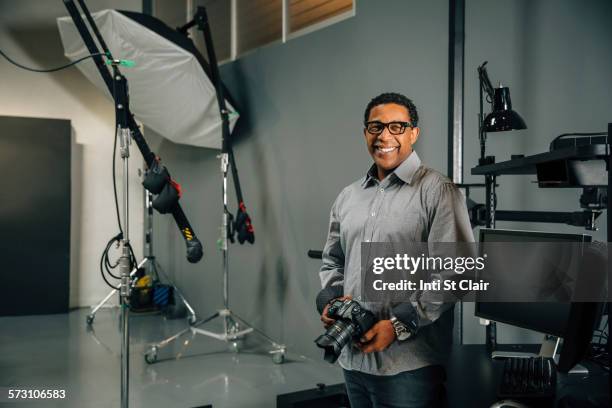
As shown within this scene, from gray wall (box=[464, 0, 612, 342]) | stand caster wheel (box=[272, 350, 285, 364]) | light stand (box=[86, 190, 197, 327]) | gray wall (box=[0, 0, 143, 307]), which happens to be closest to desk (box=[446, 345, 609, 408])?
A: gray wall (box=[464, 0, 612, 342])

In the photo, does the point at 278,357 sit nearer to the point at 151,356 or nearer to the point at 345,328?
the point at 151,356

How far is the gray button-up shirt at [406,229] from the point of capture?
1396mm

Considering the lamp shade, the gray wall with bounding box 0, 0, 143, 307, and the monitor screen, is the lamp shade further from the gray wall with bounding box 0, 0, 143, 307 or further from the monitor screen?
the gray wall with bounding box 0, 0, 143, 307

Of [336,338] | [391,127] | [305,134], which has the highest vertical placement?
[305,134]

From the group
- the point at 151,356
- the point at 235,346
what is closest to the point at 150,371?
the point at 151,356

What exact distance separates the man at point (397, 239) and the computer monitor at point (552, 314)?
31 cm

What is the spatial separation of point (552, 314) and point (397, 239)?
57 centimetres

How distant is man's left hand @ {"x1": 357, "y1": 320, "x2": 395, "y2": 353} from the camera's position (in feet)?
4.43

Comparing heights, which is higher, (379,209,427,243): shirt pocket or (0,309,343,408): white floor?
(379,209,427,243): shirt pocket

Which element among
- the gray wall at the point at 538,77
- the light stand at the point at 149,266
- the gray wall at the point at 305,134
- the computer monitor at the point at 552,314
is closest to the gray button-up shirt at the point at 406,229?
the computer monitor at the point at 552,314

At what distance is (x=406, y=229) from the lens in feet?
4.78

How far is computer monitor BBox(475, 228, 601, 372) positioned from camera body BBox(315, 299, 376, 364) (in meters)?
0.44

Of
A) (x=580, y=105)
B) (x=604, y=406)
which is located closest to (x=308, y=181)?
(x=580, y=105)

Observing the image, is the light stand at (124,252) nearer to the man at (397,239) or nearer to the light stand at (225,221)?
the man at (397,239)
